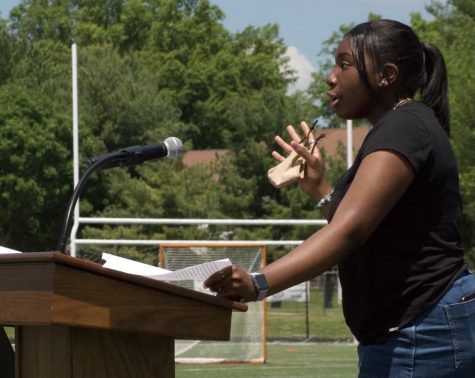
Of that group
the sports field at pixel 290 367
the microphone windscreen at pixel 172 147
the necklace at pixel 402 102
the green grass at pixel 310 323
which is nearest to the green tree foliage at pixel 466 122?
the green grass at pixel 310 323

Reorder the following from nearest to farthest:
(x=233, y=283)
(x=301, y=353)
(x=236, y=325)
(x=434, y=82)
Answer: (x=233, y=283) → (x=434, y=82) → (x=236, y=325) → (x=301, y=353)

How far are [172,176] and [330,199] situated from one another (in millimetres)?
45767

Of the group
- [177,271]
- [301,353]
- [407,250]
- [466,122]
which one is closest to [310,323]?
[466,122]

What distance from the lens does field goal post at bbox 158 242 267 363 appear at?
17.9 metres

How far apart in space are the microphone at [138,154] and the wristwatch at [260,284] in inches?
41.1

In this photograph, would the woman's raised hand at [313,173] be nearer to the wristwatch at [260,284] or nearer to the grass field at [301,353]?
the wristwatch at [260,284]

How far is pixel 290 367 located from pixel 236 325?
4.55 ft

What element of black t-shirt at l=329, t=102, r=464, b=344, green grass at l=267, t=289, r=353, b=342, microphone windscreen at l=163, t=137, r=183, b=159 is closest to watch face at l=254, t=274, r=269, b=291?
black t-shirt at l=329, t=102, r=464, b=344

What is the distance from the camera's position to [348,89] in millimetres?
3412

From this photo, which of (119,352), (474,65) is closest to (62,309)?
(119,352)

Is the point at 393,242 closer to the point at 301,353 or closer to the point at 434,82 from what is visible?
the point at 434,82

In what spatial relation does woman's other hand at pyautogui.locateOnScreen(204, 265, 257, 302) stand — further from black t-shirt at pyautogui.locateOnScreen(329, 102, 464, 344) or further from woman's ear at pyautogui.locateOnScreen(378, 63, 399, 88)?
woman's ear at pyautogui.locateOnScreen(378, 63, 399, 88)

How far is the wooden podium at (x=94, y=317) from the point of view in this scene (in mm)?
2871

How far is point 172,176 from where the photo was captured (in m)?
49.4
